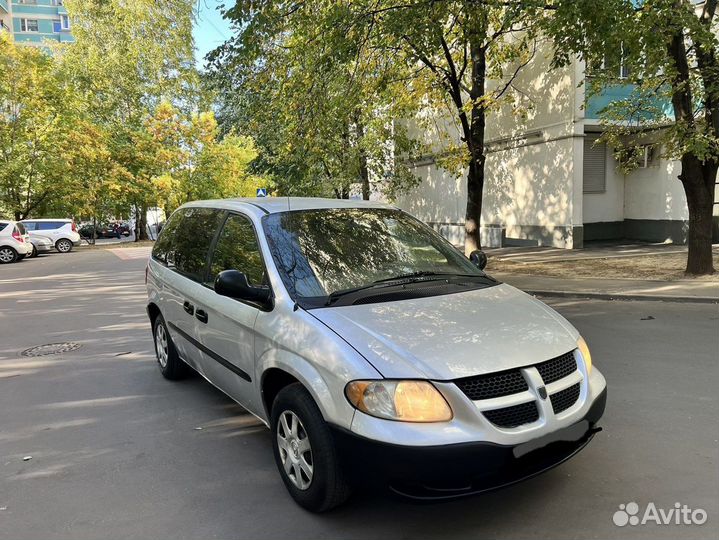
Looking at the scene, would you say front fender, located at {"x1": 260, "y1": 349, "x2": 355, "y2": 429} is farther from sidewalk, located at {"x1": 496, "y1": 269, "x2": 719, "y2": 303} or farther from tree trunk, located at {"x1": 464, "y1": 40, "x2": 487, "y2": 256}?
tree trunk, located at {"x1": 464, "y1": 40, "x2": 487, "y2": 256}

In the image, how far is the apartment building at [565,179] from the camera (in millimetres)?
17797

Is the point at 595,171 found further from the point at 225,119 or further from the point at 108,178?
the point at 225,119

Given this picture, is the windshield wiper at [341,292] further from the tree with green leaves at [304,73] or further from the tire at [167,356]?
the tree with green leaves at [304,73]

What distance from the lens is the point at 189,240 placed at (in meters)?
5.07

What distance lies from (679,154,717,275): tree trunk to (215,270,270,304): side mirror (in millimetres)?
10403

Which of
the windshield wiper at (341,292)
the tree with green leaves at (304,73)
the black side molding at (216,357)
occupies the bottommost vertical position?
the black side molding at (216,357)

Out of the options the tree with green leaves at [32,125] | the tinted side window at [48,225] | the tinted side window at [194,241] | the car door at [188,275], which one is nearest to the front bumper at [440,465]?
the car door at [188,275]

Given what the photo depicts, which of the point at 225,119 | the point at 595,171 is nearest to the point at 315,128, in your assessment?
the point at 595,171

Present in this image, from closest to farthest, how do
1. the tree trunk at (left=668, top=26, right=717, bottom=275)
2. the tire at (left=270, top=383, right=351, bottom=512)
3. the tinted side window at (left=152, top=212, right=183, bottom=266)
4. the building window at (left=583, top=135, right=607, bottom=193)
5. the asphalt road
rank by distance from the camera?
the tire at (left=270, top=383, right=351, bottom=512) < the asphalt road < the tinted side window at (left=152, top=212, right=183, bottom=266) < the tree trunk at (left=668, top=26, right=717, bottom=275) < the building window at (left=583, top=135, right=607, bottom=193)

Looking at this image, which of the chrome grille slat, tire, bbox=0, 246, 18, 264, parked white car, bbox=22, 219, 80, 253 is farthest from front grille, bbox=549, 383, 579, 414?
parked white car, bbox=22, 219, 80, 253

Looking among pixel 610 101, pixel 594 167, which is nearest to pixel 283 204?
pixel 610 101

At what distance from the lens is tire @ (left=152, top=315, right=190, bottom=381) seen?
5391 millimetres

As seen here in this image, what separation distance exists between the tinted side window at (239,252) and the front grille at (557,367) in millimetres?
1761

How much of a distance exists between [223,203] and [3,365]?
3719mm
